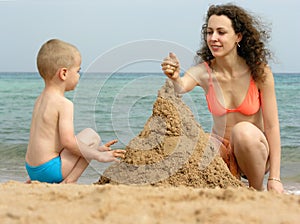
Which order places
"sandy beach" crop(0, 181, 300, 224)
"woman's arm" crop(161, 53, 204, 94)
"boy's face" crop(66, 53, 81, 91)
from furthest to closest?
"boy's face" crop(66, 53, 81, 91) < "woman's arm" crop(161, 53, 204, 94) < "sandy beach" crop(0, 181, 300, 224)

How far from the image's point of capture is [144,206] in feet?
7.23

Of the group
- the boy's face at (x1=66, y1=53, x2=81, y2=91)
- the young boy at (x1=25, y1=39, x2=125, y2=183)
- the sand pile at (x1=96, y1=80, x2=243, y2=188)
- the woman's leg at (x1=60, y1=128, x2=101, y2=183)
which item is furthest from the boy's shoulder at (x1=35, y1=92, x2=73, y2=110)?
the sand pile at (x1=96, y1=80, x2=243, y2=188)

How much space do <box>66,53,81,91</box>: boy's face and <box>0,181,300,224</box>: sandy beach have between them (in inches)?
41.3

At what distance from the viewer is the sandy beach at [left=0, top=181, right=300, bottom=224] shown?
2.04 metres

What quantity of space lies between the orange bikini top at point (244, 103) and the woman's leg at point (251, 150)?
16cm

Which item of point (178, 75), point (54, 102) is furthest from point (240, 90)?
point (54, 102)

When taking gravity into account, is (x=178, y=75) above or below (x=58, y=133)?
above

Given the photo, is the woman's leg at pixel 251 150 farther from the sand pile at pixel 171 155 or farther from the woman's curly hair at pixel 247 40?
the woman's curly hair at pixel 247 40

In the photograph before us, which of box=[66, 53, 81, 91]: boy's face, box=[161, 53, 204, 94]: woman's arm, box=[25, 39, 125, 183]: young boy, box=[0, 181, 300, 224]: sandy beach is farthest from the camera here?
box=[66, 53, 81, 91]: boy's face

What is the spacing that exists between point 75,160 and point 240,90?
4.20 feet

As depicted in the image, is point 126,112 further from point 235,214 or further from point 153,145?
point 235,214

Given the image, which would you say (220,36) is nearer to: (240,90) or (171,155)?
(240,90)

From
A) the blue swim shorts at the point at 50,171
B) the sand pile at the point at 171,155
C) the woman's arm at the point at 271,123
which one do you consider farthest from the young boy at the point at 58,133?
the woman's arm at the point at 271,123

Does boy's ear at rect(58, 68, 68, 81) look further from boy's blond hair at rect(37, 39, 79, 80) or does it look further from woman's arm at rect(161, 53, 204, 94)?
woman's arm at rect(161, 53, 204, 94)
